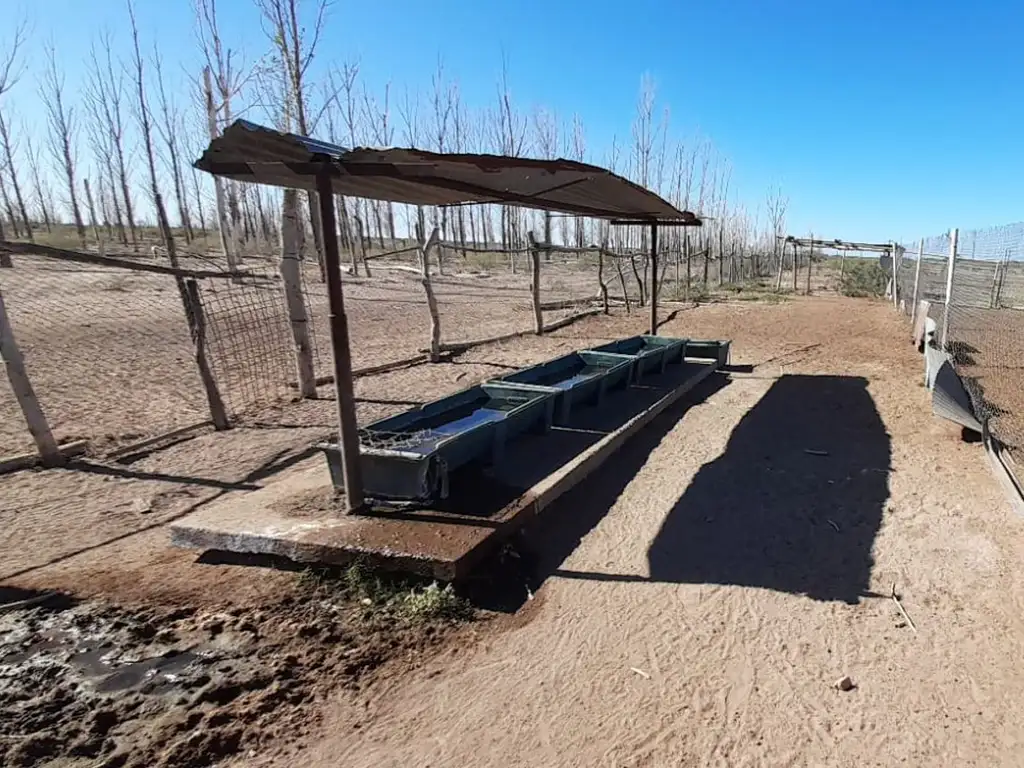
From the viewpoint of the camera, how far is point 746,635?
2.97 m

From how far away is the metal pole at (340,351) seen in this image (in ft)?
11.5

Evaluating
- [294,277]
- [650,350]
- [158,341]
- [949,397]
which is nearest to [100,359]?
[158,341]

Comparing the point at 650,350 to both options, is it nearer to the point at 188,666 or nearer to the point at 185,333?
the point at 188,666

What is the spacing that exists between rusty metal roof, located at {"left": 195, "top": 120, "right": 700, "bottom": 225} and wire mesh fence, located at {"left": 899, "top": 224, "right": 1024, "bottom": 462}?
14.9 feet

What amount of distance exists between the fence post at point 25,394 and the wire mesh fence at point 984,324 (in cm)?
776

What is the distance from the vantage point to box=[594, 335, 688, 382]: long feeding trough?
8.09m

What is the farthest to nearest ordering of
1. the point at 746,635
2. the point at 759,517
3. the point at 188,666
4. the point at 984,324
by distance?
1. the point at 984,324
2. the point at 759,517
3. the point at 746,635
4. the point at 188,666

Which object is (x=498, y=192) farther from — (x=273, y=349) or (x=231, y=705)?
(x=273, y=349)

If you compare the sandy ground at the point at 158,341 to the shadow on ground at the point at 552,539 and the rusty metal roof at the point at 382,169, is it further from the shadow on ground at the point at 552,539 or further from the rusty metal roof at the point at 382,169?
the shadow on ground at the point at 552,539

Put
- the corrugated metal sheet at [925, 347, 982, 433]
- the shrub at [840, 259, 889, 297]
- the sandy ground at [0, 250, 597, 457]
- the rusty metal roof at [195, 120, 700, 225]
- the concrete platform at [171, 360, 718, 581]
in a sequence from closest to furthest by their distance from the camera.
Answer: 1. the rusty metal roof at [195, 120, 700, 225]
2. the concrete platform at [171, 360, 718, 581]
3. the corrugated metal sheet at [925, 347, 982, 433]
4. the sandy ground at [0, 250, 597, 457]
5. the shrub at [840, 259, 889, 297]

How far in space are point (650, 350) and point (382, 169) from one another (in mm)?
5755

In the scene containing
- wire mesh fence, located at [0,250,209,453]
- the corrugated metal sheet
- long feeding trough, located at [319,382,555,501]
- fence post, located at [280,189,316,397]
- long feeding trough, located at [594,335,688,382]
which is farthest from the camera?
long feeding trough, located at [594,335,688,382]

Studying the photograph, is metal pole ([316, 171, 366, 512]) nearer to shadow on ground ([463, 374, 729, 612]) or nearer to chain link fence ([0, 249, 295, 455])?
shadow on ground ([463, 374, 729, 612])

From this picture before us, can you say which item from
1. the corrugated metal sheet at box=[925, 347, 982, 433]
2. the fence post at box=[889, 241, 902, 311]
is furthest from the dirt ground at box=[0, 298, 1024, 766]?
the fence post at box=[889, 241, 902, 311]
